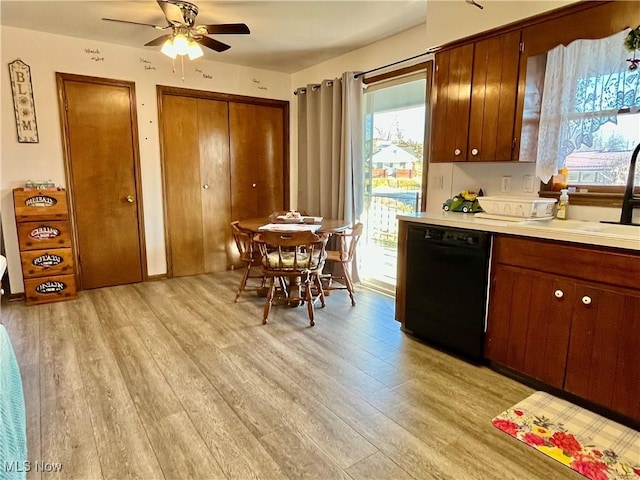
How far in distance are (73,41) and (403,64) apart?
121 inches

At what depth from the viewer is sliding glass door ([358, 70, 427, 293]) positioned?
11.6 ft

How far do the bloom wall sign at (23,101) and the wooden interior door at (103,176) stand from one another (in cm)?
23

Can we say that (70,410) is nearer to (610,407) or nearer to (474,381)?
(474,381)

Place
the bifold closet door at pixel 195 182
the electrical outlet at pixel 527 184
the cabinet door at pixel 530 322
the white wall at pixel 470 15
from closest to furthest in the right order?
the cabinet door at pixel 530 322 < the white wall at pixel 470 15 < the electrical outlet at pixel 527 184 < the bifold closet door at pixel 195 182

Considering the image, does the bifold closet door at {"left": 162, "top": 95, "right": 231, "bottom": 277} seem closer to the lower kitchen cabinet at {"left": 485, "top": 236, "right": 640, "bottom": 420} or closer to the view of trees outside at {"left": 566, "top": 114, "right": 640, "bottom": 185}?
the lower kitchen cabinet at {"left": 485, "top": 236, "right": 640, "bottom": 420}

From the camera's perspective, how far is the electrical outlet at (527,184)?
8.41 feet

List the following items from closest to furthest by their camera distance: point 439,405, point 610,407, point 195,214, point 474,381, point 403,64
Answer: point 610,407, point 439,405, point 474,381, point 403,64, point 195,214

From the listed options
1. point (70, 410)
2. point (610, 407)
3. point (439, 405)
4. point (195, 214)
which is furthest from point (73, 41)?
point (610, 407)

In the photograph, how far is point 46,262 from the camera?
136 inches

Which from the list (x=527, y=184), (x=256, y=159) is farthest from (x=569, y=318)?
(x=256, y=159)

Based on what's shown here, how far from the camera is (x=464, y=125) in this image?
8.69 ft

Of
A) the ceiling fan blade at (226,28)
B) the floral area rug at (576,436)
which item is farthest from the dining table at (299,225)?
the floral area rug at (576,436)

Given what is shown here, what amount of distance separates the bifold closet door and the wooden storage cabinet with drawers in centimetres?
102

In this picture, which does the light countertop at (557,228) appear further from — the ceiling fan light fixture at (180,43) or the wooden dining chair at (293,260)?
the ceiling fan light fixture at (180,43)
